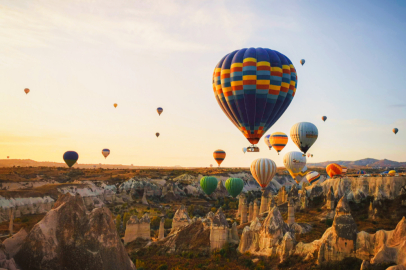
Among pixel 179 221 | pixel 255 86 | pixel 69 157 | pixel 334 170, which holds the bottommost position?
pixel 179 221

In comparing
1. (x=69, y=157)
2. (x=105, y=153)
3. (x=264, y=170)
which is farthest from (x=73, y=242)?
(x=105, y=153)

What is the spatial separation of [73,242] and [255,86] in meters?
26.2

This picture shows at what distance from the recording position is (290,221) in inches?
Answer: 1754

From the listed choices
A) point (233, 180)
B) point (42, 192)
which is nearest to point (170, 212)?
point (233, 180)

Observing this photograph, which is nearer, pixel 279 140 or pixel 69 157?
pixel 279 140

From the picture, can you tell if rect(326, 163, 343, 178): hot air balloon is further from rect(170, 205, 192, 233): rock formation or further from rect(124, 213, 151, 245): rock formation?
rect(124, 213, 151, 245): rock formation

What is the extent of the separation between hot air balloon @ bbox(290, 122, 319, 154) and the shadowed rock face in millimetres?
46863

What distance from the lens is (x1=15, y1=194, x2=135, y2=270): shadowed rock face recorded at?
1962 centimetres

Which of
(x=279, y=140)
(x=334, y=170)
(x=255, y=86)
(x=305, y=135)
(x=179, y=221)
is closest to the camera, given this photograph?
(x=255, y=86)

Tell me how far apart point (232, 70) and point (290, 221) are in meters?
20.0

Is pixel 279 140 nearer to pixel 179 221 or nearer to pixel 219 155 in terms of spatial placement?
pixel 219 155

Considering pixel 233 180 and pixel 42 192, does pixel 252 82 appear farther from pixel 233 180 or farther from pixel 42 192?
pixel 42 192

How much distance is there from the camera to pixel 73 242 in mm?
20766

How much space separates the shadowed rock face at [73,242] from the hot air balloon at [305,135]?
4686 cm
